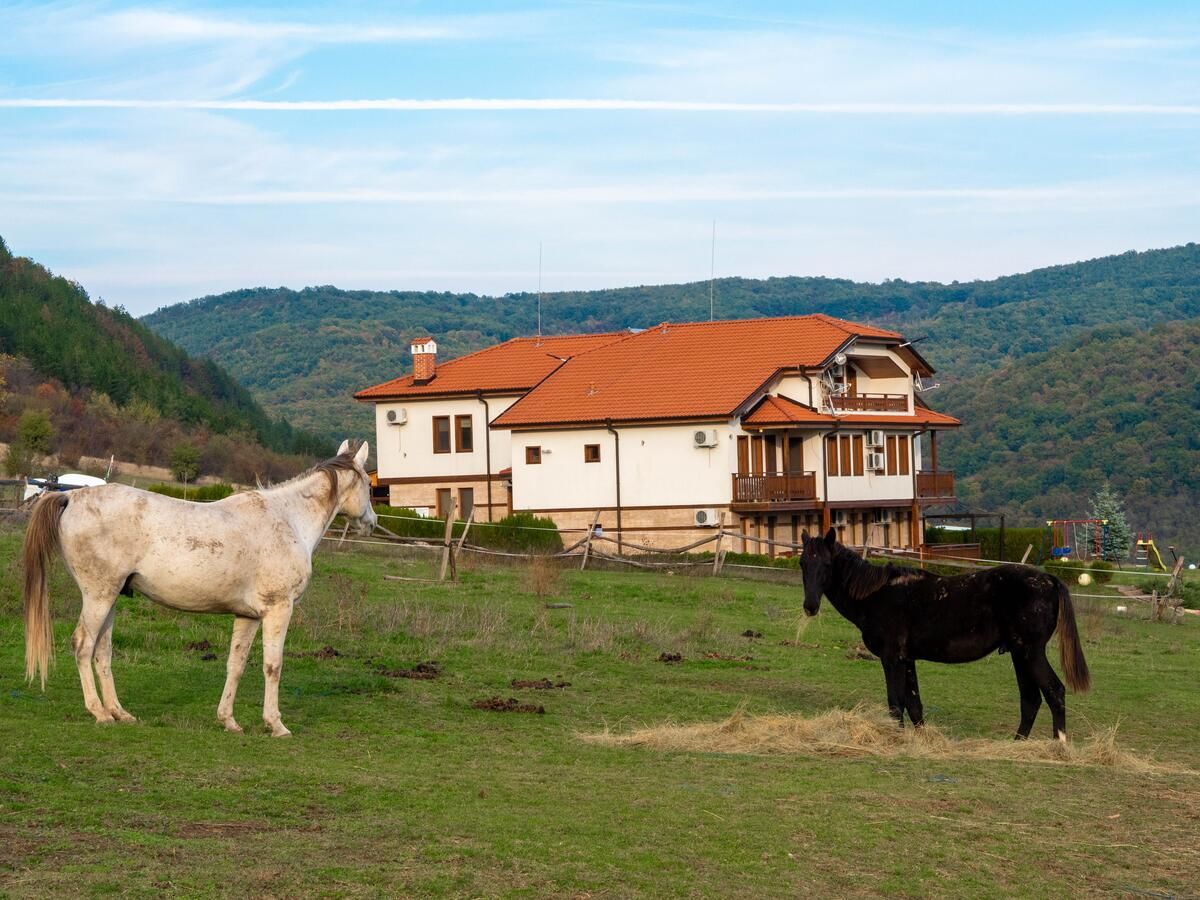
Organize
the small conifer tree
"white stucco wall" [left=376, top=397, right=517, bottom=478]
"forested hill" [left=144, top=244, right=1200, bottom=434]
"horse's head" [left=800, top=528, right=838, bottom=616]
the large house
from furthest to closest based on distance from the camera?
"forested hill" [left=144, top=244, right=1200, bottom=434], the small conifer tree, "white stucco wall" [left=376, top=397, right=517, bottom=478], the large house, "horse's head" [left=800, top=528, right=838, bottom=616]

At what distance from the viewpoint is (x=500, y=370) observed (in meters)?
60.5

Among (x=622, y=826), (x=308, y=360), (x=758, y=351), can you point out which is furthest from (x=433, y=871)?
(x=308, y=360)

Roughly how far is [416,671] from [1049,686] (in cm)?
667

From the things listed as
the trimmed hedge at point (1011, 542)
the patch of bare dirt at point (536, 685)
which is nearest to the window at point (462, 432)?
the trimmed hedge at point (1011, 542)

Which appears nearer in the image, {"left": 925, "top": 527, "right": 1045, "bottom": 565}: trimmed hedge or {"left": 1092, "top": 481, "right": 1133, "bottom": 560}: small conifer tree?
{"left": 925, "top": 527, "right": 1045, "bottom": 565}: trimmed hedge

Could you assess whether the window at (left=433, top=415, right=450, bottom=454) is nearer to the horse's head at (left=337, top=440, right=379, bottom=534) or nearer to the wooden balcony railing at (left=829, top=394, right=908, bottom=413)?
the wooden balcony railing at (left=829, top=394, right=908, bottom=413)

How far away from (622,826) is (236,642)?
4505mm

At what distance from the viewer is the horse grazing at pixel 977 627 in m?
13.8

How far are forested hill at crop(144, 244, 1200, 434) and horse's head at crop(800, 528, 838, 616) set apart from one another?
11550cm

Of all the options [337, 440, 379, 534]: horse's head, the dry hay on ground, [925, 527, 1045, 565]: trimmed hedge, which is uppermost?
[337, 440, 379, 534]: horse's head

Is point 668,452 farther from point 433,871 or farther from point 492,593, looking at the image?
point 433,871

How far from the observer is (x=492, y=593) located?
27.2m

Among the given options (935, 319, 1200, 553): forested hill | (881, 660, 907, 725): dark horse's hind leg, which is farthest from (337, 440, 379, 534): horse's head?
(935, 319, 1200, 553): forested hill

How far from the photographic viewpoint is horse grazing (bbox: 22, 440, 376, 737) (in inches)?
459
